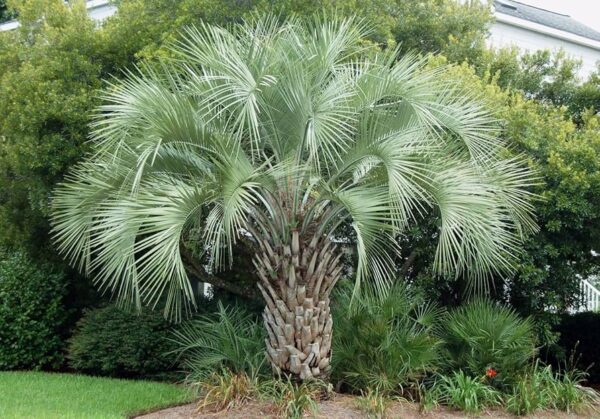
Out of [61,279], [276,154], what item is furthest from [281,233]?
[61,279]

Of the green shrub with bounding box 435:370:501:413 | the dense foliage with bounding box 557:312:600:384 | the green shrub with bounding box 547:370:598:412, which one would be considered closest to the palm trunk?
the green shrub with bounding box 435:370:501:413

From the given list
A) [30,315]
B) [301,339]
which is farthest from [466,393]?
[30,315]

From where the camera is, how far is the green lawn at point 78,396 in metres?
8.54

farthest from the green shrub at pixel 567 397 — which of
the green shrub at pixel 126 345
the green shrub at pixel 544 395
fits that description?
the green shrub at pixel 126 345

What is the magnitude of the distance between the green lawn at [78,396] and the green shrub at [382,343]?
2.08m

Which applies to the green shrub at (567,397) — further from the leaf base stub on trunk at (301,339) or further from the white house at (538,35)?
the white house at (538,35)

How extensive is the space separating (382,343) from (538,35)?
41.8ft

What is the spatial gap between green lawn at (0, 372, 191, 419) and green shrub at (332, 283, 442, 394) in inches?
81.9

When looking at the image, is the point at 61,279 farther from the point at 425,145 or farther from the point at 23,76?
the point at 425,145

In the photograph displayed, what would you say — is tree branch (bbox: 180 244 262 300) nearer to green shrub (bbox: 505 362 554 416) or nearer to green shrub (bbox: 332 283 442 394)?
green shrub (bbox: 332 283 442 394)

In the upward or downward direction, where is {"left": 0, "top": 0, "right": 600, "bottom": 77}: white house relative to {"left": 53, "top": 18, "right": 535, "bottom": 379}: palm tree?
upward

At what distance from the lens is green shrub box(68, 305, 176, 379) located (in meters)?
Answer: 11.4

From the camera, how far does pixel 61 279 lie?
12.9m

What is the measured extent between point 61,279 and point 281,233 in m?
6.27
